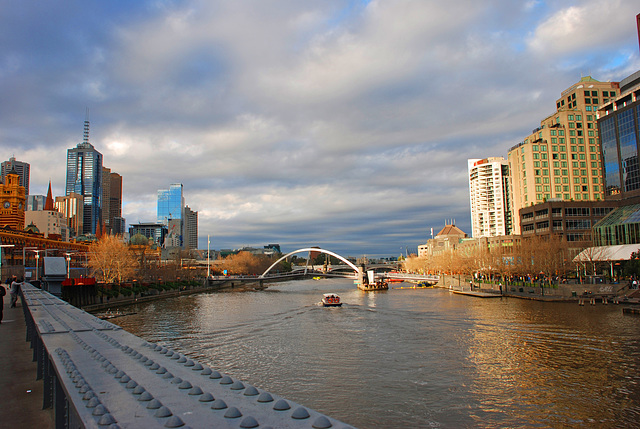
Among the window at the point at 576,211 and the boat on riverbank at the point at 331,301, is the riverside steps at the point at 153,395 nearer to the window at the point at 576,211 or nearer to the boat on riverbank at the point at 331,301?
the boat on riverbank at the point at 331,301

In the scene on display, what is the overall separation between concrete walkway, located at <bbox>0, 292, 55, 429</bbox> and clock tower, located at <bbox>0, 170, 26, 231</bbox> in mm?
123517

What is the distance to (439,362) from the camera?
25922mm

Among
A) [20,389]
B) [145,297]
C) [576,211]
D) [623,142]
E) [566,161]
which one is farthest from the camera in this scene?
[566,161]

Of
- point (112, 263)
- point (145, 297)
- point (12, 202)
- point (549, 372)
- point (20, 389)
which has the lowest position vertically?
point (549, 372)

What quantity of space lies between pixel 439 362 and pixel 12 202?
132 meters

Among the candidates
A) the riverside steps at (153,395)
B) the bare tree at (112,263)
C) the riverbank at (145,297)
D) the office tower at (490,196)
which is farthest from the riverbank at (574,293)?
the office tower at (490,196)

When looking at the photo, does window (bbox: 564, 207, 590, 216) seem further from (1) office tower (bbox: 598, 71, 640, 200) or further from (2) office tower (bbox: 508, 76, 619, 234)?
(2) office tower (bbox: 508, 76, 619, 234)

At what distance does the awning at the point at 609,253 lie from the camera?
2618 inches

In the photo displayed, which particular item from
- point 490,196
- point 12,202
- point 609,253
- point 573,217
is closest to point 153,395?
point 609,253

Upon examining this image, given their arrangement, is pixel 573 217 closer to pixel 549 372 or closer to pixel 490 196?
pixel 549 372

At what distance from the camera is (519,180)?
4818 inches

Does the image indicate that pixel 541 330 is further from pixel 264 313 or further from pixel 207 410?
pixel 207 410

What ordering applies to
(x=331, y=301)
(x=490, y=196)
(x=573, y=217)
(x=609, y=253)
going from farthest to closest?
(x=490, y=196)
(x=573, y=217)
(x=609, y=253)
(x=331, y=301)

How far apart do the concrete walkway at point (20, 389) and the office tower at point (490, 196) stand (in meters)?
174
